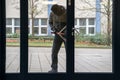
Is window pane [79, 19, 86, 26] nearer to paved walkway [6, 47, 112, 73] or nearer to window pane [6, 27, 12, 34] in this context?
paved walkway [6, 47, 112, 73]

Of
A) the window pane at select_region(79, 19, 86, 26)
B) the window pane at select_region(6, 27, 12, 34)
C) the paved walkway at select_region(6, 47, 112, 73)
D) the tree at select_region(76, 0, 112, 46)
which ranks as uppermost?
the tree at select_region(76, 0, 112, 46)

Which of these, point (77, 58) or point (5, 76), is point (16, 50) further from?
point (77, 58)

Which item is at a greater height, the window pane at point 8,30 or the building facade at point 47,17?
the building facade at point 47,17

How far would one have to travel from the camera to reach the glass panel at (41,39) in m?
6.18

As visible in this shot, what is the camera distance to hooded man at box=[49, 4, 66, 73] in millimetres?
6238

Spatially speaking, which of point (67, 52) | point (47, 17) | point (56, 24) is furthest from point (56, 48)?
point (47, 17)

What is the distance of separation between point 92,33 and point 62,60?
0.78 m

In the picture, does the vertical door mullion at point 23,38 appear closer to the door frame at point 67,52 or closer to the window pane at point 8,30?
the door frame at point 67,52

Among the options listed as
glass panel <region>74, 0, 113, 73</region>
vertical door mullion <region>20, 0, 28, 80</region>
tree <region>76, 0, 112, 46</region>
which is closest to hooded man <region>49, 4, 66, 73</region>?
glass panel <region>74, 0, 113, 73</region>

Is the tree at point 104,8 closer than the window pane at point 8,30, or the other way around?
the window pane at point 8,30

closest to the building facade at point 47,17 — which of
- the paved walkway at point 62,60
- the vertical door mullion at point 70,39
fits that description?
the vertical door mullion at point 70,39
